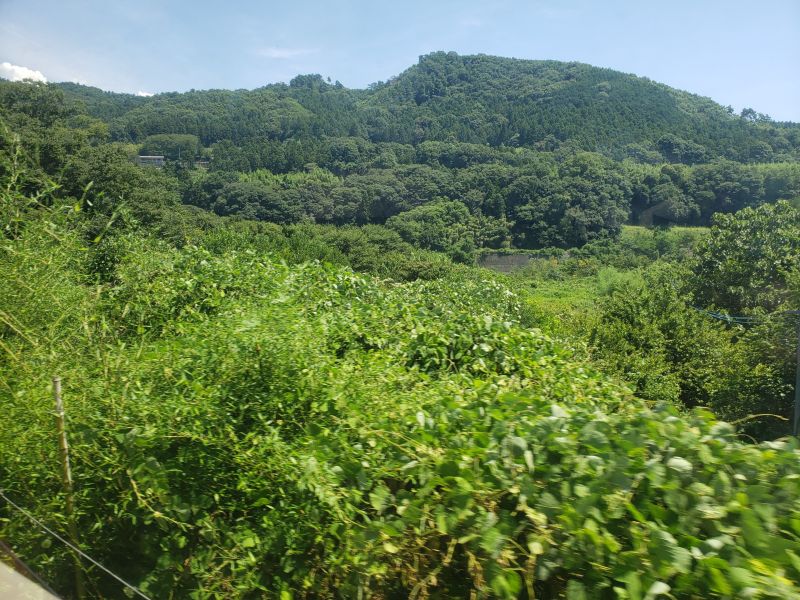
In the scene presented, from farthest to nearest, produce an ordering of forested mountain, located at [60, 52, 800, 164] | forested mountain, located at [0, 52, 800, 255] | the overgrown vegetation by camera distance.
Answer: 1. forested mountain, located at [60, 52, 800, 164]
2. forested mountain, located at [0, 52, 800, 255]
3. the overgrown vegetation

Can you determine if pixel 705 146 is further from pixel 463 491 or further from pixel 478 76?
pixel 463 491

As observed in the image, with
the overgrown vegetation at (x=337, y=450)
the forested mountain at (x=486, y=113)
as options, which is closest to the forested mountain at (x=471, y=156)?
the forested mountain at (x=486, y=113)

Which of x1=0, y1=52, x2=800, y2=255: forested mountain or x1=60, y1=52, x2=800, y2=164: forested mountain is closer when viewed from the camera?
x1=0, y1=52, x2=800, y2=255: forested mountain

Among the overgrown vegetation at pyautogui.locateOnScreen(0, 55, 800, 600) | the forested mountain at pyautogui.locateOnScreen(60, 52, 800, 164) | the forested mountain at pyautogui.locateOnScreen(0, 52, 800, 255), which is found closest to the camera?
the overgrown vegetation at pyautogui.locateOnScreen(0, 55, 800, 600)

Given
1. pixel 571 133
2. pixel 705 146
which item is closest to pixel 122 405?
pixel 705 146

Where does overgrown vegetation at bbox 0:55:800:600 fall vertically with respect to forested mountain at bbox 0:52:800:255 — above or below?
below

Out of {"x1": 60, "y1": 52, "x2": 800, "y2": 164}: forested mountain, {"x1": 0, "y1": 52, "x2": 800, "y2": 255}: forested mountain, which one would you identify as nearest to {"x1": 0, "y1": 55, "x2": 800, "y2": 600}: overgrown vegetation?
{"x1": 0, "y1": 52, "x2": 800, "y2": 255}: forested mountain

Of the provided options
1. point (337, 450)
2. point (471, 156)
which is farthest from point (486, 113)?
point (337, 450)

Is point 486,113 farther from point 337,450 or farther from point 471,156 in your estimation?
point 337,450

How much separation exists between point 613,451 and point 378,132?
69994mm

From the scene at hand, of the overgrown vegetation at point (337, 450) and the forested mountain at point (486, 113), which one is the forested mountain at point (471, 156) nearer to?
the forested mountain at point (486, 113)

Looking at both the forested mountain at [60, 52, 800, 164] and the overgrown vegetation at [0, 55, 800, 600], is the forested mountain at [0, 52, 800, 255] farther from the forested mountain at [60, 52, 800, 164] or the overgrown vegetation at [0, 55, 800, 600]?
the overgrown vegetation at [0, 55, 800, 600]

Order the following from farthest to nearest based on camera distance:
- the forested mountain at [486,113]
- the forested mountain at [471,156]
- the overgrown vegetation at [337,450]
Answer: the forested mountain at [486,113] < the forested mountain at [471,156] < the overgrown vegetation at [337,450]

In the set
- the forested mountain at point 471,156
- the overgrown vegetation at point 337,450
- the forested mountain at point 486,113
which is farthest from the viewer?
the forested mountain at point 486,113
